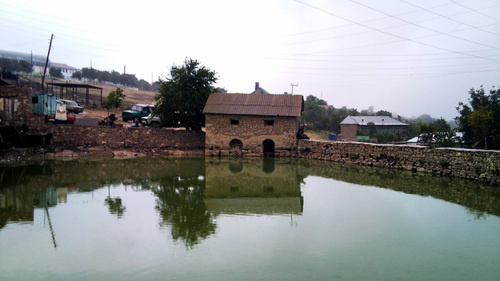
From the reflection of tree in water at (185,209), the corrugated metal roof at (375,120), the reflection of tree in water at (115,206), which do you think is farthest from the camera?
the corrugated metal roof at (375,120)

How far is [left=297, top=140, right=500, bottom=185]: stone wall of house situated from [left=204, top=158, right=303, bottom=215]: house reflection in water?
367 cm

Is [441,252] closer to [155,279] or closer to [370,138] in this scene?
[155,279]

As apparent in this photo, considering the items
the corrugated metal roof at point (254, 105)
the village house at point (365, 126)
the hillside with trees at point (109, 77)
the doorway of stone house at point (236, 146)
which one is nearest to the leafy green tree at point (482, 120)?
the corrugated metal roof at point (254, 105)

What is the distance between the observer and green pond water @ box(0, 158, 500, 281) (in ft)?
22.6

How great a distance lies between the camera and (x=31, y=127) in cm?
2178

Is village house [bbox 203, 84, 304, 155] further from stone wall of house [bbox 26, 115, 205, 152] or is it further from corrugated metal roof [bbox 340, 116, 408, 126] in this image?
corrugated metal roof [bbox 340, 116, 408, 126]

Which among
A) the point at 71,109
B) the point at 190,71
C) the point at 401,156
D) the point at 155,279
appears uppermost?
the point at 190,71


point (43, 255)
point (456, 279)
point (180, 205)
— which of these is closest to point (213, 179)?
point (180, 205)

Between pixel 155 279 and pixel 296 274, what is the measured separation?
248 cm

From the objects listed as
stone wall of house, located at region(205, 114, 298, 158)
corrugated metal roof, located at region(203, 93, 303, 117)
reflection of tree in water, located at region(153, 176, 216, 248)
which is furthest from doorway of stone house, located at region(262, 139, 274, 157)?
reflection of tree in water, located at region(153, 176, 216, 248)

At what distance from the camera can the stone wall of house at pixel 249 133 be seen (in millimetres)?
24766

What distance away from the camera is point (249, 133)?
2494 centimetres

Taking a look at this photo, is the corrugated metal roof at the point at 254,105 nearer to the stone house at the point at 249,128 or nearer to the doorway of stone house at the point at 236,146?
the stone house at the point at 249,128

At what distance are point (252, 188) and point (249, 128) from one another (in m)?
10.6
